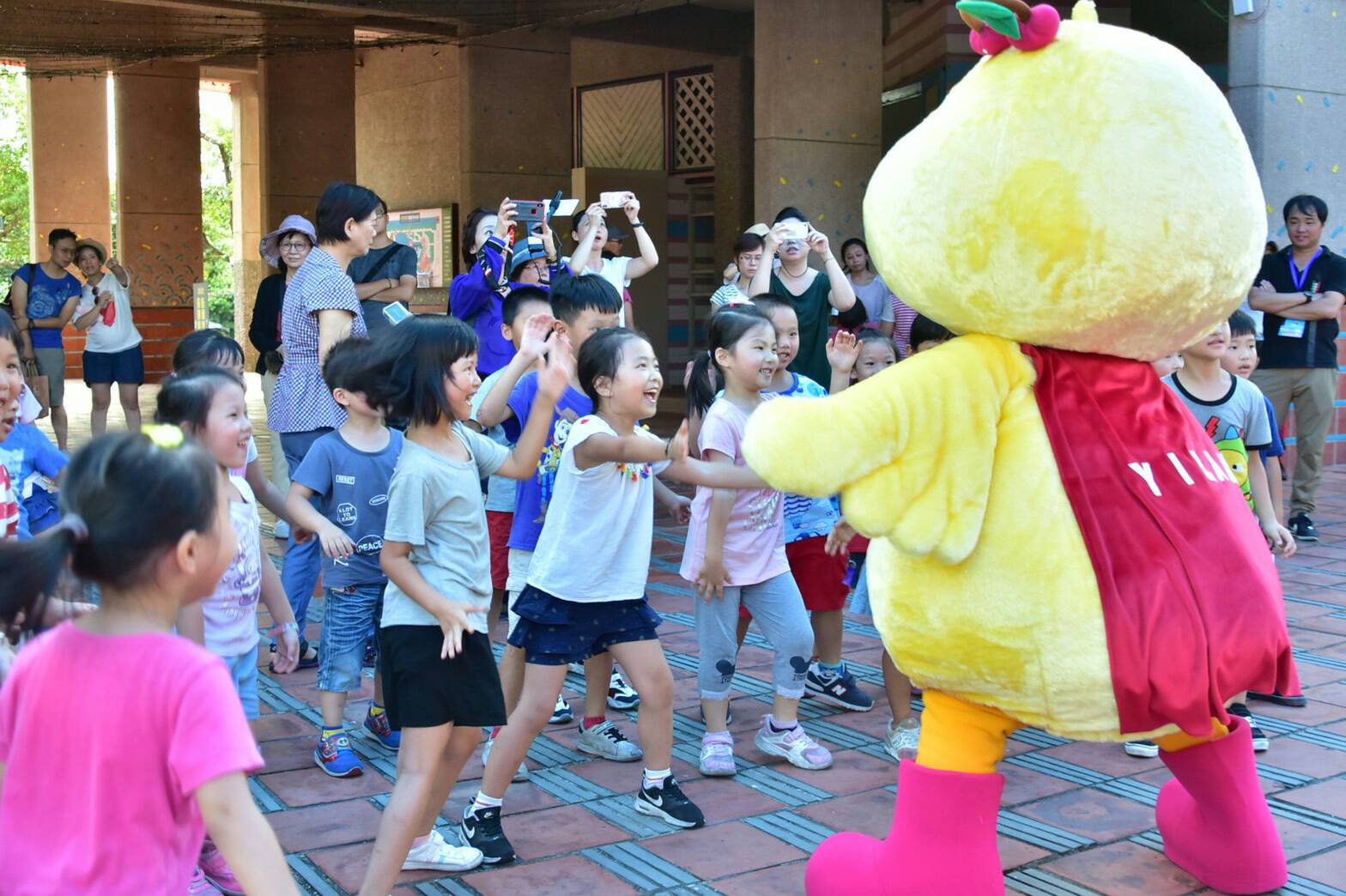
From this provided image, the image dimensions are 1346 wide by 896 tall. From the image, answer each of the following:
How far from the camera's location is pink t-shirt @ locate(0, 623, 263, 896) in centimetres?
185

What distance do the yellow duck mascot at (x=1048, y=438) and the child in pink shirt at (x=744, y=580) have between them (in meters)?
1.17

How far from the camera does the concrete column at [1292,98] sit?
8.85 meters

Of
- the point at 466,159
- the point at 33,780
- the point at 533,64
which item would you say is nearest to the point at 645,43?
the point at 533,64

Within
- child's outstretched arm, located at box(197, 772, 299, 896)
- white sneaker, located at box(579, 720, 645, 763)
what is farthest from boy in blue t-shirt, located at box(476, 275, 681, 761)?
child's outstretched arm, located at box(197, 772, 299, 896)

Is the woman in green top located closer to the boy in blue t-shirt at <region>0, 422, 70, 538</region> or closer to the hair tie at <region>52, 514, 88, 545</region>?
the boy in blue t-shirt at <region>0, 422, 70, 538</region>

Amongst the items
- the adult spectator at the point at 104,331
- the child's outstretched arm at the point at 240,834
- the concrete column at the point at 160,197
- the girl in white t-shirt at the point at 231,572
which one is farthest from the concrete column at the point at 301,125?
the child's outstretched arm at the point at 240,834

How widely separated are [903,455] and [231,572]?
180 cm

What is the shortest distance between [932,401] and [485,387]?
2.12 meters

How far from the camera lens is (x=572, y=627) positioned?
3605mm

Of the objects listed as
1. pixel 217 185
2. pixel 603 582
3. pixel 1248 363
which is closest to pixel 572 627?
pixel 603 582

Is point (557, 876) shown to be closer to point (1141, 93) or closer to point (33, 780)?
point (33, 780)

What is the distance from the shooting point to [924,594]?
9.41ft

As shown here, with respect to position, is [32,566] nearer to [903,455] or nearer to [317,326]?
[903,455]

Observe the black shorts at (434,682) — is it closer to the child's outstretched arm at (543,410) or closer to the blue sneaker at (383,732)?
the child's outstretched arm at (543,410)
